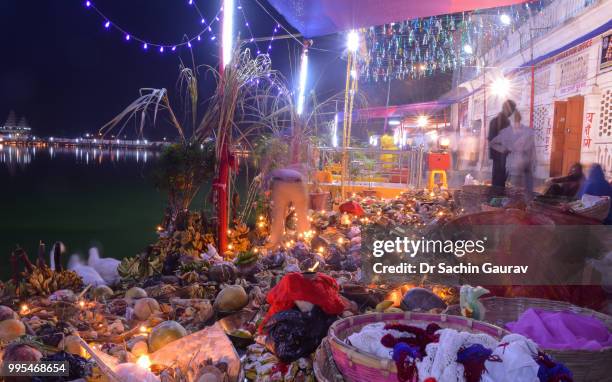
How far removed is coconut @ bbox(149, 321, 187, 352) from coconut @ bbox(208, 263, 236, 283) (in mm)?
1324

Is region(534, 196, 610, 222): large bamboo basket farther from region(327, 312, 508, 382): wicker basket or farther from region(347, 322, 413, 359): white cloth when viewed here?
region(347, 322, 413, 359): white cloth

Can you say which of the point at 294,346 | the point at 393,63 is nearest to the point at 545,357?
the point at 294,346

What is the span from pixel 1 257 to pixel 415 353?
905 cm

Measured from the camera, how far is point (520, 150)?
6.14 m

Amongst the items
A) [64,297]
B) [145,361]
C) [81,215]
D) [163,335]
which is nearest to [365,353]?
[145,361]

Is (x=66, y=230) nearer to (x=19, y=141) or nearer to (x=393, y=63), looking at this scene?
(x=393, y=63)

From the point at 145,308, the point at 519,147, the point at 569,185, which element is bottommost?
the point at 145,308

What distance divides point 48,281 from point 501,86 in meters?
11.3

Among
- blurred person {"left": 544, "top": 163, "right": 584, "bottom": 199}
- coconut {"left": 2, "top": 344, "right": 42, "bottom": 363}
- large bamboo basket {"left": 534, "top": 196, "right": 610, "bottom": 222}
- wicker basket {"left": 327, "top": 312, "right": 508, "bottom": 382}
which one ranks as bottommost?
coconut {"left": 2, "top": 344, "right": 42, "bottom": 363}

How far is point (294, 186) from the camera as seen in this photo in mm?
6176

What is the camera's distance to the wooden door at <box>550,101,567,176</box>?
939 centimetres

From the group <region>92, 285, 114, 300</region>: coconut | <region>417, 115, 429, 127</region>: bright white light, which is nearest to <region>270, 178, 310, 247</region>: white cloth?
<region>92, 285, 114, 300</region>: coconut

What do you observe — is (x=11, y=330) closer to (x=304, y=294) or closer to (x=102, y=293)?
(x=102, y=293)

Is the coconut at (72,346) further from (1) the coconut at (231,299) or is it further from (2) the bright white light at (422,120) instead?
(2) the bright white light at (422,120)
